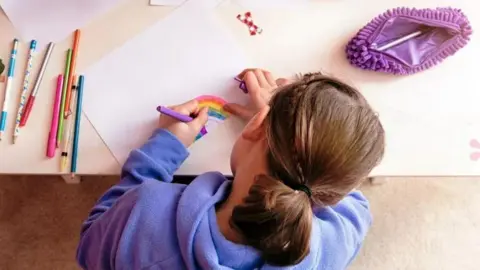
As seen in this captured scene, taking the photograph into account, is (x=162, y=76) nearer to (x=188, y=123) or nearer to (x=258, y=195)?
(x=188, y=123)

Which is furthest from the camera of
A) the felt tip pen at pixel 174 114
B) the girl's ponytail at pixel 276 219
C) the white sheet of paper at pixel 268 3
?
the white sheet of paper at pixel 268 3

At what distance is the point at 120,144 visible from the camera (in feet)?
2.62

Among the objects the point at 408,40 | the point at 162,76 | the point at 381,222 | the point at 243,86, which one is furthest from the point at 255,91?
the point at 381,222

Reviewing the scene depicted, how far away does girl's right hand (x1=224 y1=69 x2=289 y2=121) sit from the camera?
2.70 feet

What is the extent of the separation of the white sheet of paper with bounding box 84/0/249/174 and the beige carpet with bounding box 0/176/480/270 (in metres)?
0.46

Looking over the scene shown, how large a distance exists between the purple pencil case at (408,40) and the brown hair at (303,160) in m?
0.26

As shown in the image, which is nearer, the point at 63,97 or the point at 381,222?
the point at 63,97

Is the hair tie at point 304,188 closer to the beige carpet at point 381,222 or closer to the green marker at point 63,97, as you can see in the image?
the green marker at point 63,97

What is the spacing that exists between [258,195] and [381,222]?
0.80 metres

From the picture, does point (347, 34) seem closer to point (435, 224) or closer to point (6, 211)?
point (435, 224)

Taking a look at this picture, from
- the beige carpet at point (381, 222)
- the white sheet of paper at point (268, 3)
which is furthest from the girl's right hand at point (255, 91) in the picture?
the beige carpet at point (381, 222)

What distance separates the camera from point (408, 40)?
88 cm

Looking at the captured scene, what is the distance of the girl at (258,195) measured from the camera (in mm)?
572

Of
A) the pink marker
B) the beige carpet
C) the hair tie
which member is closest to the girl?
the hair tie
